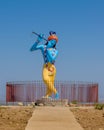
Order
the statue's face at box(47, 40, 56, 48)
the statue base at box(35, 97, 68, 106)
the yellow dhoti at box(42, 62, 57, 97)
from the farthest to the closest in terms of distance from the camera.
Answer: the statue's face at box(47, 40, 56, 48)
the yellow dhoti at box(42, 62, 57, 97)
the statue base at box(35, 97, 68, 106)

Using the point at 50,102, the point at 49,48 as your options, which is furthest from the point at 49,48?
the point at 50,102

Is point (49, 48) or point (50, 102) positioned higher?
point (49, 48)

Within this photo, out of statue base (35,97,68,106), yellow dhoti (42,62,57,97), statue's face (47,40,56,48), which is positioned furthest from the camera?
statue's face (47,40,56,48)

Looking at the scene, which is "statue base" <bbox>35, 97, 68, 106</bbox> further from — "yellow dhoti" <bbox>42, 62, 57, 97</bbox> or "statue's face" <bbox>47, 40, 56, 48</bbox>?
"statue's face" <bbox>47, 40, 56, 48</bbox>

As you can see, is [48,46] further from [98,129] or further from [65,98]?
[98,129]

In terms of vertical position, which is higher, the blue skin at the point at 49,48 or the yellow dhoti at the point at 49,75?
the blue skin at the point at 49,48

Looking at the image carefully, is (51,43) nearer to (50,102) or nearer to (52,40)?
(52,40)

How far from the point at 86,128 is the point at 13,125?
2288 millimetres

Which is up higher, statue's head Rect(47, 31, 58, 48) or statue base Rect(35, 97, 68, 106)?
statue's head Rect(47, 31, 58, 48)

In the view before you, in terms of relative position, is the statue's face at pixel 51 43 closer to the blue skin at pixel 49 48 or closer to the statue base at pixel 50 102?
the blue skin at pixel 49 48

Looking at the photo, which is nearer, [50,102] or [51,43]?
[50,102]

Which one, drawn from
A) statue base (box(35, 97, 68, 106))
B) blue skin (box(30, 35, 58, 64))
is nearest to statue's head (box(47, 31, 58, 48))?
blue skin (box(30, 35, 58, 64))

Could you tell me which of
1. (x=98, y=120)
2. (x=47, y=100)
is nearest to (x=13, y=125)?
(x=98, y=120)

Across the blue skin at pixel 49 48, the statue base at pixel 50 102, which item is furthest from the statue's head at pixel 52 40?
the statue base at pixel 50 102
